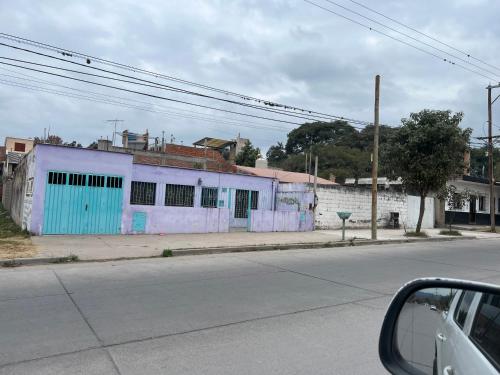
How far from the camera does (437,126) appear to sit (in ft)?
71.6

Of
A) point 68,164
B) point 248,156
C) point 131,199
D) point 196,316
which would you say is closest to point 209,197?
point 131,199

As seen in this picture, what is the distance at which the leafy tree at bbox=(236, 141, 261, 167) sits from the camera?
190 ft

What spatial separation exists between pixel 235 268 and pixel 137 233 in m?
8.76

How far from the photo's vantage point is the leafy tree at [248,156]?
57763mm

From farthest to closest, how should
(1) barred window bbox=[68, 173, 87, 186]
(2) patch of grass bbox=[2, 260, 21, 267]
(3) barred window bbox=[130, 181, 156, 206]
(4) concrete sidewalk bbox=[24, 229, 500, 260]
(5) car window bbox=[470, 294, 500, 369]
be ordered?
(3) barred window bbox=[130, 181, 156, 206] < (1) barred window bbox=[68, 173, 87, 186] < (4) concrete sidewalk bbox=[24, 229, 500, 260] < (2) patch of grass bbox=[2, 260, 21, 267] < (5) car window bbox=[470, 294, 500, 369]

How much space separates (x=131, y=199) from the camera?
754 inches

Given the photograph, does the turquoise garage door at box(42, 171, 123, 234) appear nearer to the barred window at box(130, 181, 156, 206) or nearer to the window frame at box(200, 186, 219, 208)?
the barred window at box(130, 181, 156, 206)

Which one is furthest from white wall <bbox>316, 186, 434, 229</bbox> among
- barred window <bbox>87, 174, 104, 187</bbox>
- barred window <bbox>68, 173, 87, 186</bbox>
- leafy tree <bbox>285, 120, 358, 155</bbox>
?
leafy tree <bbox>285, 120, 358, 155</bbox>

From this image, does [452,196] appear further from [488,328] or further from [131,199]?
[488,328]

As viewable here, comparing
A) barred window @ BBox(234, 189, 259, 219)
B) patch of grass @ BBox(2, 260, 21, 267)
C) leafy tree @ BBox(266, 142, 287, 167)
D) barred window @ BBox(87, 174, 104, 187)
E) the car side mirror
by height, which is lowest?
patch of grass @ BBox(2, 260, 21, 267)

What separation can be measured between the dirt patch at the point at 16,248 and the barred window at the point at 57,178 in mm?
2417

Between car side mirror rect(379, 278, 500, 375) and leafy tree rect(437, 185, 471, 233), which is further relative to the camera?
leafy tree rect(437, 185, 471, 233)

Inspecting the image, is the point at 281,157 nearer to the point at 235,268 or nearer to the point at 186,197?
the point at 186,197

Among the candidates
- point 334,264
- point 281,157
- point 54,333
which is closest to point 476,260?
point 334,264
